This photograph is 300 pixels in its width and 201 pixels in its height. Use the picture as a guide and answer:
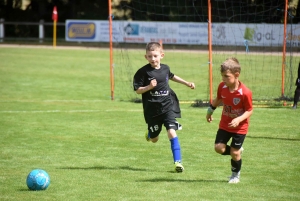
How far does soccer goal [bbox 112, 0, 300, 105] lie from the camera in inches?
716

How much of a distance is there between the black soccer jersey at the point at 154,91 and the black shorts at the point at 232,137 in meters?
1.27

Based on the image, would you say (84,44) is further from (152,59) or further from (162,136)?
(152,59)

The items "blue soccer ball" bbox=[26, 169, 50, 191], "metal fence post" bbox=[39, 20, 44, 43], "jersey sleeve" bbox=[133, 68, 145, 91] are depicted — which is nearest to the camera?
"blue soccer ball" bbox=[26, 169, 50, 191]

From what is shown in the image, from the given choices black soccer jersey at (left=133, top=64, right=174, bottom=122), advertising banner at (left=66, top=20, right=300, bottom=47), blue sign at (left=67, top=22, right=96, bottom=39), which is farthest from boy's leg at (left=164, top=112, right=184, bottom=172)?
blue sign at (left=67, top=22, right=96, bottom=39)

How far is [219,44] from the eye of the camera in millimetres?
28062

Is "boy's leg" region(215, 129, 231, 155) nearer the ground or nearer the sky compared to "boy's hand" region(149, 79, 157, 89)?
nearer the ground

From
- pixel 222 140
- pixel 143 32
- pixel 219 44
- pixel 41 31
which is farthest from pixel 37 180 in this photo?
pixel 41 31

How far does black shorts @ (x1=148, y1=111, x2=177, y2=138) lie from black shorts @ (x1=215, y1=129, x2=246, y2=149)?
1112mm

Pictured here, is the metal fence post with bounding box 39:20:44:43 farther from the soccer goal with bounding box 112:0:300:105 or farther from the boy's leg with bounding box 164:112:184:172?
the boy's leg with bounding box 164:112:184:172

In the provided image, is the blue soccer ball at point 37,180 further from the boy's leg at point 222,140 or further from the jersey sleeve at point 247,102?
the jersey sleeve at point 247,102

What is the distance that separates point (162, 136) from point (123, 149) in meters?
1.57

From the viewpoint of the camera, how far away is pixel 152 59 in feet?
25.9

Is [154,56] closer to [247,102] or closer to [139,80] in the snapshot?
[139,80]

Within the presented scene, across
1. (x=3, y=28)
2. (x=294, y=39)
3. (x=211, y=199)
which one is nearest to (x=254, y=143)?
(x=211, y=199)
